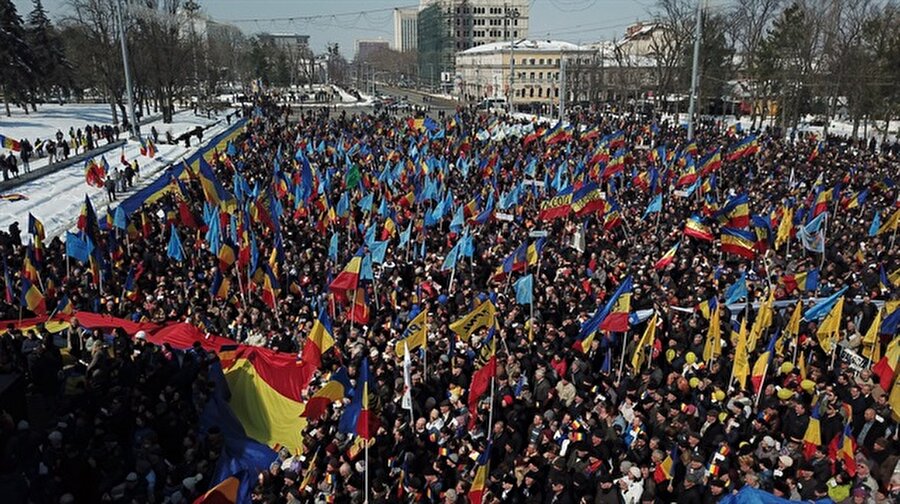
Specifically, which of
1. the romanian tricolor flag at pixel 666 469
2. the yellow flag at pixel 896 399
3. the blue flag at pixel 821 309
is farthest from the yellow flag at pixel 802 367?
the romanian tricolor flag at pixel 666 469

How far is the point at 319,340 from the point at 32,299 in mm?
5627

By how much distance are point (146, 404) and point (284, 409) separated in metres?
1.83

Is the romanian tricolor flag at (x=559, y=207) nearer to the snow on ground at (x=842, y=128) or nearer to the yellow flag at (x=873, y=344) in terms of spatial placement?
the yellow flag at (x=873, y=344)

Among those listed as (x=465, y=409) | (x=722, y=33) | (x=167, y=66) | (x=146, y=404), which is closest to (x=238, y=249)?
(x=146, y=404)

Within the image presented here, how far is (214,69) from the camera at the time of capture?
292ft

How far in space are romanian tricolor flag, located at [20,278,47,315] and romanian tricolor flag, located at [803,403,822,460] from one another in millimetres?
11979

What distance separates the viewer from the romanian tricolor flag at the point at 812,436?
786 cm

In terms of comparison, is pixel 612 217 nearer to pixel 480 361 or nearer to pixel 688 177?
pixel 688 177

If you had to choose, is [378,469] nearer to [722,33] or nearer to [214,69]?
[722,33]

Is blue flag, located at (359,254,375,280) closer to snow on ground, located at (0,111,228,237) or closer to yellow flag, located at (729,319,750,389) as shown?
yellow flag, located at (729,319,750,389)

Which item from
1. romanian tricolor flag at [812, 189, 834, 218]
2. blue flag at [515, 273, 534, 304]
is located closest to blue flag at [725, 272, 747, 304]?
blue flag at [515, 273, 534, 304]

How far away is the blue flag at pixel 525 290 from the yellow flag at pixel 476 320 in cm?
167

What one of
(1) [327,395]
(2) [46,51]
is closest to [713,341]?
(1) [327,395]

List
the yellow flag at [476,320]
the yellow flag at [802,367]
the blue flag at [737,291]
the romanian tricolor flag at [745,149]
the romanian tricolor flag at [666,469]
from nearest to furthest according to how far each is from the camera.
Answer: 1. the romanian tricolor flag at [666,469]
2. the yellow flag at [802,367]
3. the yellow flag at [476,320]
4. the blue flag at [737,291]
5. the romanian tricolor flag at [745,149]
